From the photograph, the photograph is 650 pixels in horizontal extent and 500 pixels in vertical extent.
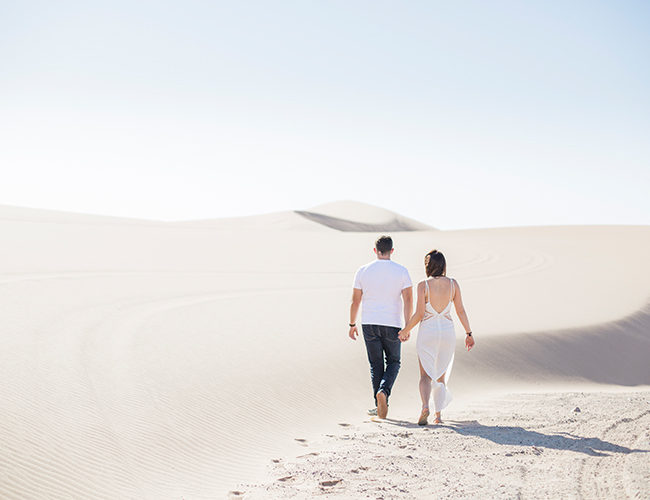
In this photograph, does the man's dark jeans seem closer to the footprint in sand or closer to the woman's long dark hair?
the woman's long dark hair

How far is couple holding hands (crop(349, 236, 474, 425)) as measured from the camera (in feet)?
16.7

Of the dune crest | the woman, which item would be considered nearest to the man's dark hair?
the woman

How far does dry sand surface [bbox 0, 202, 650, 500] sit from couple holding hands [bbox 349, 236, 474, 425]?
0.42m

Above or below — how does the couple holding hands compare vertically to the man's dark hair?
below

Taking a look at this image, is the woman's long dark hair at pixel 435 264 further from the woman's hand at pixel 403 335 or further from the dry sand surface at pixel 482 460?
the dry sand surface at pixel 482 460

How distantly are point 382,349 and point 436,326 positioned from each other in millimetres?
622

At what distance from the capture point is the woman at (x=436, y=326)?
5066 millimetres

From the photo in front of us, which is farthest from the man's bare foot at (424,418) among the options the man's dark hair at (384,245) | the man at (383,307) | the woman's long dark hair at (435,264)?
the man's dark hair at (384,245)

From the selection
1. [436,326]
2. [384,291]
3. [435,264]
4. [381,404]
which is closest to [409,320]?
[436,326]

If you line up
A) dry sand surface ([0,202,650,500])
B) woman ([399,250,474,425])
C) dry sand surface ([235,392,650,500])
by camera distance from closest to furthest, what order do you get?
1. dry sand surface ([235,392,650,500])
2. dry sand surface ([0,202,650,500])
3. woman ([399,250,474,425])

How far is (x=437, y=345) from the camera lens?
5.13 m

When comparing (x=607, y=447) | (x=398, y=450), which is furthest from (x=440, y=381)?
(x=607, y=447)

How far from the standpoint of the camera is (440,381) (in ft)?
17.2

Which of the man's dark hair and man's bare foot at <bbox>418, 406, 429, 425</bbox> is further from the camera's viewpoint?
the man's dark hair
